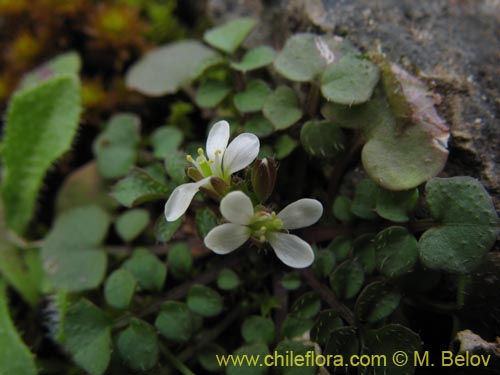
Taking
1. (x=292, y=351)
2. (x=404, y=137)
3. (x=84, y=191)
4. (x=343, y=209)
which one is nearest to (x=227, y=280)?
(x=292, y=351)

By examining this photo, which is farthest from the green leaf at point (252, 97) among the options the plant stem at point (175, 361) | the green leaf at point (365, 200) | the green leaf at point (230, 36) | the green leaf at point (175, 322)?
the plant stem at point (175, 361)

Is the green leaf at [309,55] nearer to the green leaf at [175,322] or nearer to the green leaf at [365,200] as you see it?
the green leaf at [365,200]

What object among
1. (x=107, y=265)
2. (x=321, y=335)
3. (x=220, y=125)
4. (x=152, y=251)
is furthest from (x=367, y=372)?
(x=107, y=265)

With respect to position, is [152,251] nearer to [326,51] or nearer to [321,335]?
[321,335]

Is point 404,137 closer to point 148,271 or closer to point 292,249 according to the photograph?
point 292,249

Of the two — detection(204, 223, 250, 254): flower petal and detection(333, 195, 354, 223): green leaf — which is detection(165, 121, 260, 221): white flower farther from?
detection(333, 195, 354, 223): green leaf

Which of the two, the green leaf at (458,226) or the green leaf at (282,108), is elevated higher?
the green leaf at (282,108)
